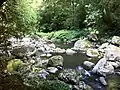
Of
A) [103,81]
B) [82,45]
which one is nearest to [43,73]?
[103,81]

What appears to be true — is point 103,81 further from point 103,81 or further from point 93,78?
point 93,78

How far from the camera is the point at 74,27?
63.2 feet

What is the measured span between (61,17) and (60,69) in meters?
12.8

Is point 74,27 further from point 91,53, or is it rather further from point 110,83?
point 110,83

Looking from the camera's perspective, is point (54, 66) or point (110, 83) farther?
point (54, 66)

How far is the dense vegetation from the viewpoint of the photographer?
6654 millimetres

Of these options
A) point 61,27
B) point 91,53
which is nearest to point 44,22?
point 61,27

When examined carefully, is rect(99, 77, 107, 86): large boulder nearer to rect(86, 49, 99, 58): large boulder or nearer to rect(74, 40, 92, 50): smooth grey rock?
rect(86, 49, 99, 58): large boulder

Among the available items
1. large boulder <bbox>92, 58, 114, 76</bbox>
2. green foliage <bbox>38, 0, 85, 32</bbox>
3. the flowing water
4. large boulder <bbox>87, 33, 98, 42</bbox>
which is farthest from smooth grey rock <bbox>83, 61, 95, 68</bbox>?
green foliage <bbox>38, 0, 85, 32</bbox>

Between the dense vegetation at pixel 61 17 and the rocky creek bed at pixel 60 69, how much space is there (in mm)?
710

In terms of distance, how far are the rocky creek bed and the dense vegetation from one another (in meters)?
0.71

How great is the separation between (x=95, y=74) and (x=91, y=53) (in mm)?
3364

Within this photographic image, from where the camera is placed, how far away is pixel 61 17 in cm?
2198

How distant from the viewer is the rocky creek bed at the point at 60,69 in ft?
21.5
